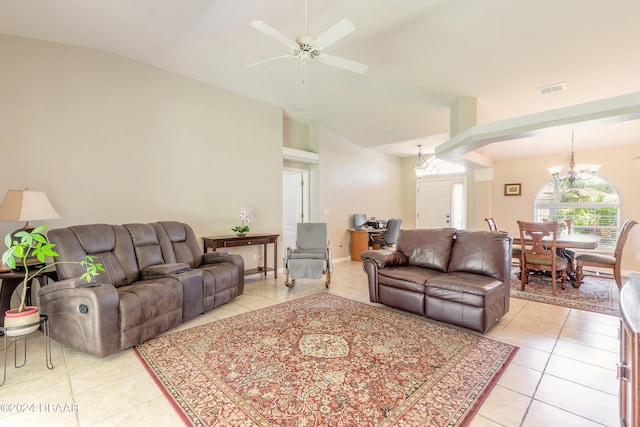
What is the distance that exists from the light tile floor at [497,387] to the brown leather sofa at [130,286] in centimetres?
21

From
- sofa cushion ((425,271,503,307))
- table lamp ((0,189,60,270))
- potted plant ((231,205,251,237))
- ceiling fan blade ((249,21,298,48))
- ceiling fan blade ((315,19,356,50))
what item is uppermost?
ceiling fan blade ((249,21,298,48))

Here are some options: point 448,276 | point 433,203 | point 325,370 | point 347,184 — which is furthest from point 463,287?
point 433,203

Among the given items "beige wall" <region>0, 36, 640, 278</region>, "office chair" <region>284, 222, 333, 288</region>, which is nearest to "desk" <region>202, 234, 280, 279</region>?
"beige wall" <region>0, 36, 640, 278</region>

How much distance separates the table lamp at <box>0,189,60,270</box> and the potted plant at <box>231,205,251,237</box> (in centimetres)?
228

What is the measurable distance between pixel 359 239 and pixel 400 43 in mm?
4279

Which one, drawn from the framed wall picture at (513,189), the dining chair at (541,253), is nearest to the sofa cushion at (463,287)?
the dining chair at (541,253)

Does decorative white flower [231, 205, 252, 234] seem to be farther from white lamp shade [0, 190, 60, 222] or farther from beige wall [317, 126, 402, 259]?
white lamp shade [0, 190, 60, 222]

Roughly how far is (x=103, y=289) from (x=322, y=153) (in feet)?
15.5

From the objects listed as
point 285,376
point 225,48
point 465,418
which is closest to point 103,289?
point 285,376

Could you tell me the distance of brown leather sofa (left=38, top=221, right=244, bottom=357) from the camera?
90.7 inches

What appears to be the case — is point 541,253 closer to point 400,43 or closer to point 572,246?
point 572,246

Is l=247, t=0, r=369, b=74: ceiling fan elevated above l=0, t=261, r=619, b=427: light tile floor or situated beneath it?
elevated above

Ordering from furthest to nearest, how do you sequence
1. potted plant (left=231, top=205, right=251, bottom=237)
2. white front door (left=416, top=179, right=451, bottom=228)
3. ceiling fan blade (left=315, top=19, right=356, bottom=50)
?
white front door (left=416, top=179, right=451, bottom=228), potted plant (left=231, top=205, right=251, bottom=237), ceiling fan blade (left=315, top=19, right=356, bottom=50)

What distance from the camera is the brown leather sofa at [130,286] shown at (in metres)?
2.30
